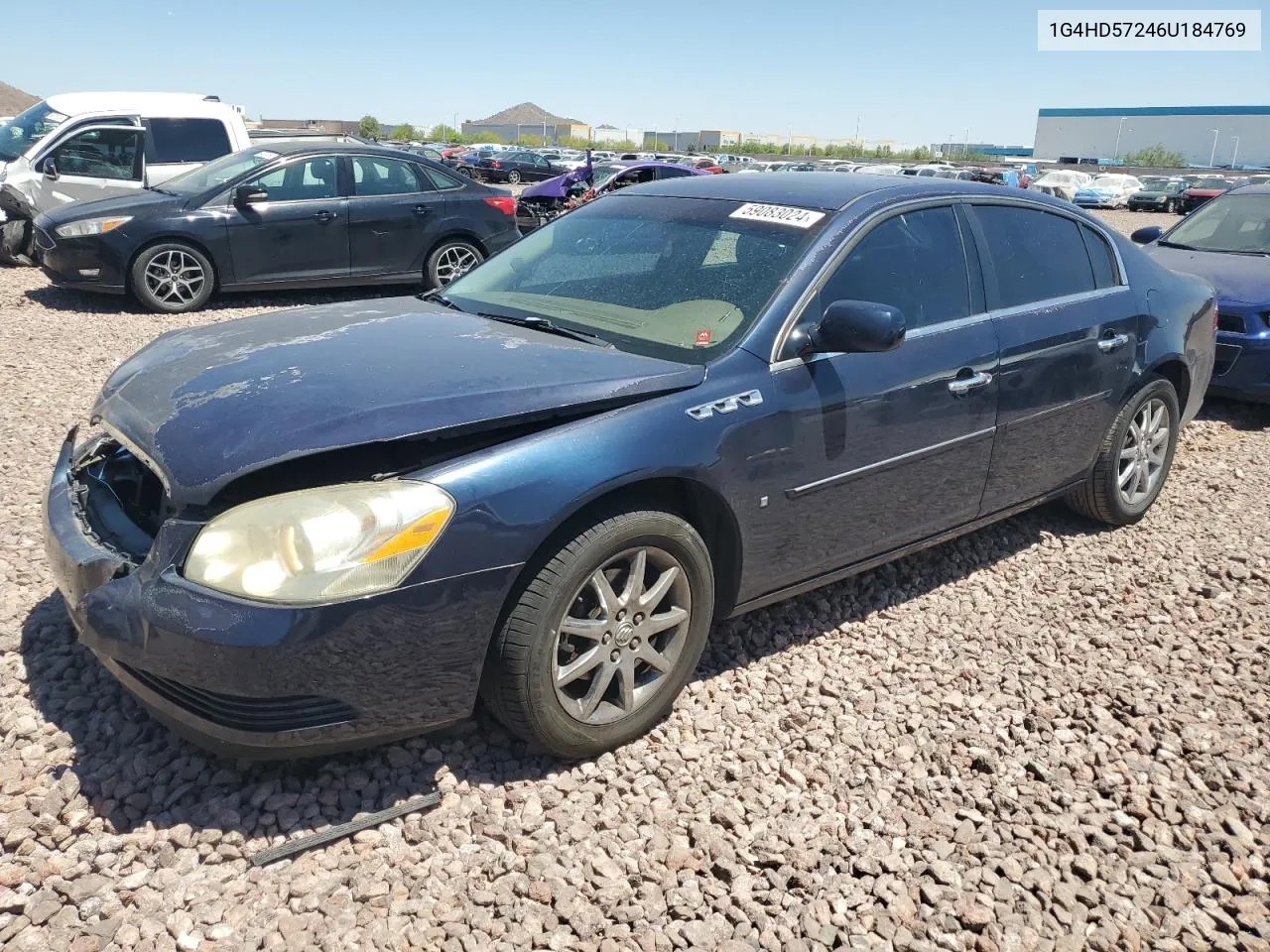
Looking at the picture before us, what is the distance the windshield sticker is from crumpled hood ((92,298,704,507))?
0.85m

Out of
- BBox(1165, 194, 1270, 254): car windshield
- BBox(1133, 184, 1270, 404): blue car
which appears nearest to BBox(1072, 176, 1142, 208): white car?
BBox(1165, 194, 1270, 254): car windshield

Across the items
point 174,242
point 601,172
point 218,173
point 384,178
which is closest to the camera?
point 174,242

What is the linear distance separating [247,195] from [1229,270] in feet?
26.6

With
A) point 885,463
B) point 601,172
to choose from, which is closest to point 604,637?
point 885,463

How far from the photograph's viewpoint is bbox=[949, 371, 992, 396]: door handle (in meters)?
3.62

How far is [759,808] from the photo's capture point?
2738 millimetres

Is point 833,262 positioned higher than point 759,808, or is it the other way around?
point 833,262

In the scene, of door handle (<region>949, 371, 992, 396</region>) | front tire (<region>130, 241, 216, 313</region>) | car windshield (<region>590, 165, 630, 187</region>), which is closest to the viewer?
door handle (<region>949, 371, 992, 396</region>)

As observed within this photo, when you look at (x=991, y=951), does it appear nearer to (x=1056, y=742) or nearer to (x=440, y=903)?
(x=1056, y=742)

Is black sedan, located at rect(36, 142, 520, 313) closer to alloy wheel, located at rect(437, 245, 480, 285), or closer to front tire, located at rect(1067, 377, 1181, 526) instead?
alloy wheel, located at rect(437, 245, 480, 285)

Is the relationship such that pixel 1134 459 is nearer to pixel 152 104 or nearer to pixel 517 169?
pixel 152 104

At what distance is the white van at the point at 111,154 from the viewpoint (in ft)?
35.9

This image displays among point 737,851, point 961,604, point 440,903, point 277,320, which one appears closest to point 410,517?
point 440,903

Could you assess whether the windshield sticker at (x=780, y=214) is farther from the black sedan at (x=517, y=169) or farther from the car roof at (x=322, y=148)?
the black sedan at (x=517, y=169)
